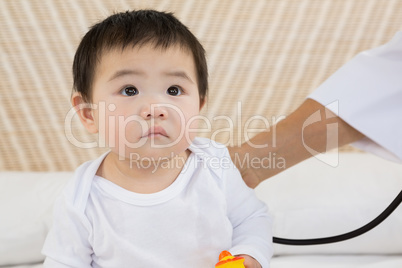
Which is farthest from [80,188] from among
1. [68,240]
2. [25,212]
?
[25,212]

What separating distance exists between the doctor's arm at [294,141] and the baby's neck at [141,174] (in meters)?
0.24

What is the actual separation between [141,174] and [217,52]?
750 mm

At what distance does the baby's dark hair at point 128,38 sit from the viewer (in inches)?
31.1

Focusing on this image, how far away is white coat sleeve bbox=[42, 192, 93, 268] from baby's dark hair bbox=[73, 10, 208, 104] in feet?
0.62

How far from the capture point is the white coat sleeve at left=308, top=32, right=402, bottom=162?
3.29 feet

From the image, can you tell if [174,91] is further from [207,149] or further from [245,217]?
[245,217]

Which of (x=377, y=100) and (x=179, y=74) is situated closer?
(x=179, y=74)

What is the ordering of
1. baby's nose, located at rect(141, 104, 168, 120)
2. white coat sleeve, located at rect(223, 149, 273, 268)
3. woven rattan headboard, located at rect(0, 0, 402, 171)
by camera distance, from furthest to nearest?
A: woven rattan headboard, located at rect(0, 0, 402, 171)
white coat sleeve, located at rect(223, 149, 273, 268)
baby's nose, located at rect(141, 104, 168, 120)

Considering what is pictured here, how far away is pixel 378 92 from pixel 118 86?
53 centimetres

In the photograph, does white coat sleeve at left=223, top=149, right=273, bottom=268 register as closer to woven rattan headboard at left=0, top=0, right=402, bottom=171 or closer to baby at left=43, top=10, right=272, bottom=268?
baby at left=43, top=10, right=272, bottom=268

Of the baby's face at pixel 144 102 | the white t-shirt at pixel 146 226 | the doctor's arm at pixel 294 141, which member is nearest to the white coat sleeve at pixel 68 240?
the white t-shirt at pixel 146 226

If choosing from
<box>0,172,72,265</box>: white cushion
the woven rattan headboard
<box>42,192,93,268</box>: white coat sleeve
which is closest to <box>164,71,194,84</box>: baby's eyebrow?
<box>42,192,93,268</box>: white coat sleeve

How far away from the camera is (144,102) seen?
2.50 ft

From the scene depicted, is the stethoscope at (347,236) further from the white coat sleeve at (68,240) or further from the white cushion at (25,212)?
the white cushion at (25,212)
